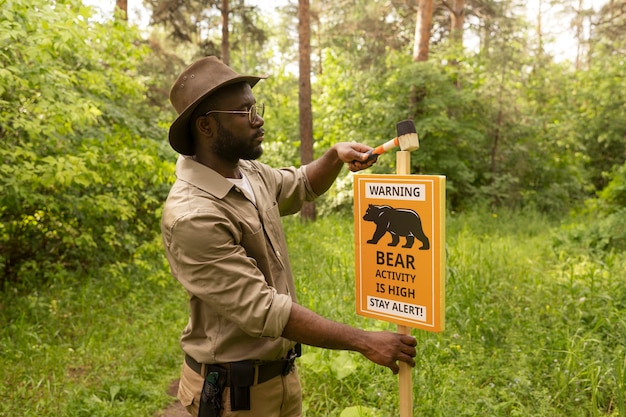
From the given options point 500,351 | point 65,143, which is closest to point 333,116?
point 65,143

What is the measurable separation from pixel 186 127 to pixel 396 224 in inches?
38.0

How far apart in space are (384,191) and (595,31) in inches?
670

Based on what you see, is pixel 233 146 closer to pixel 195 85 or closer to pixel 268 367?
pixel 195 85

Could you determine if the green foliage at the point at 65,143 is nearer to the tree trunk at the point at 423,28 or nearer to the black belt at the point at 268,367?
the black belt at the point at 268,367

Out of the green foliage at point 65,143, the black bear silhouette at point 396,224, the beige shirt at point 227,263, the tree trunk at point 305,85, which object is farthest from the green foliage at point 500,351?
the tree trunk at point 305,85

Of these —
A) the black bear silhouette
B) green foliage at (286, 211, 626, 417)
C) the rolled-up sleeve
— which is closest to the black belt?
the rolled-up sleeve

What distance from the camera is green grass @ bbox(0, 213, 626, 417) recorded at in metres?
3.32

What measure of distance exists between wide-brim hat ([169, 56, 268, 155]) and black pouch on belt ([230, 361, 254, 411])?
0.96 m

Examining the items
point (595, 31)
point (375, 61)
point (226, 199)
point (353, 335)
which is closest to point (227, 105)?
point (226, 199)

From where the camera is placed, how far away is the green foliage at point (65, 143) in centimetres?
395

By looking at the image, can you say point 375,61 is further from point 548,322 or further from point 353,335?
point 353,335

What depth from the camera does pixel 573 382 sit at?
332 cm

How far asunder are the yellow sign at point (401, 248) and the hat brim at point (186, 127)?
2.09 feet

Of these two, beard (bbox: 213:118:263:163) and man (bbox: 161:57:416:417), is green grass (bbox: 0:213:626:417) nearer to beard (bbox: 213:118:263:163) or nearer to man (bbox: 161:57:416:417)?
man (bbox: 161:57:416:417)
